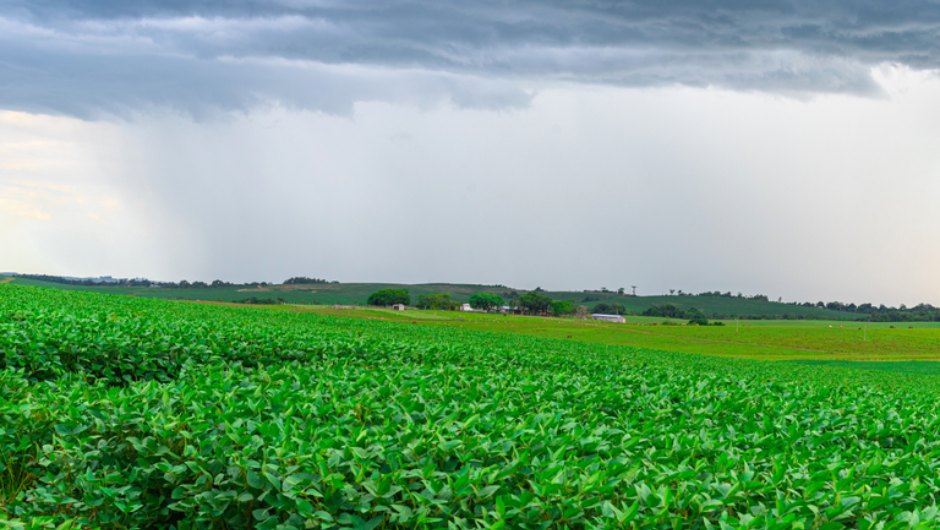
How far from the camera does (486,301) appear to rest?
167 m

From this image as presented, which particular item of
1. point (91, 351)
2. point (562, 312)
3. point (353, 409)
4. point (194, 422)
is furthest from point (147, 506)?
point (562, 312)

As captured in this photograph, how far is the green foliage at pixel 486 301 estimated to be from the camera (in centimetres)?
16662

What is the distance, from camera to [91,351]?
1388 centimetres

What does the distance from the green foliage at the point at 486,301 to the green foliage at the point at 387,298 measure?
23.2 m

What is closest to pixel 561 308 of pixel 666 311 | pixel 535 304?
pixel 535 304

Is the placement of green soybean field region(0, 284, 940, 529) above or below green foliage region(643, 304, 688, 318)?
below

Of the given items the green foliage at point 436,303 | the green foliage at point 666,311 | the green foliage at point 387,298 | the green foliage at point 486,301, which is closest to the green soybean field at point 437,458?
the green foliage at point 387,298

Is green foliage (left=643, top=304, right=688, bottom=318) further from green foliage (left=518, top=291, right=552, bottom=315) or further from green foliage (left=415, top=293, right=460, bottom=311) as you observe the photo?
green foliage (left=415, top=293, right=460, bottom=311)

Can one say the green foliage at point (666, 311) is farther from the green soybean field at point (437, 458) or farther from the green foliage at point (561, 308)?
the green soybean field at point (437, 458)

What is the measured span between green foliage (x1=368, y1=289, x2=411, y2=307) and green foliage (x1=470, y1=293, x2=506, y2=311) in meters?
23.2

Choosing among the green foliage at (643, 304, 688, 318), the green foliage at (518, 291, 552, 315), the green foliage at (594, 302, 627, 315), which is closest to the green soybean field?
the green foliage at (518, 291, 552, 315)

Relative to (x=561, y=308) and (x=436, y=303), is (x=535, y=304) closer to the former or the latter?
(x=561, y=308)

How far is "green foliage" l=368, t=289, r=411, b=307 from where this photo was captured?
146 metres

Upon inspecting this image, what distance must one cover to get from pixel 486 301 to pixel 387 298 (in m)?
27.6
